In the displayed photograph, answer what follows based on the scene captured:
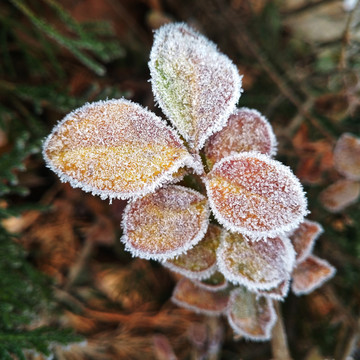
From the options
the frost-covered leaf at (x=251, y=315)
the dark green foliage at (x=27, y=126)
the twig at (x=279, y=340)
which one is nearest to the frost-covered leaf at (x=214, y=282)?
the frost-covered leaf at (x=251, y=315)

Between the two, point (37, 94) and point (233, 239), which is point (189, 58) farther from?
point (37, 94)

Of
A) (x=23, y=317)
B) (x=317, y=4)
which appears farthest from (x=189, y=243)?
(x=317, y=4)

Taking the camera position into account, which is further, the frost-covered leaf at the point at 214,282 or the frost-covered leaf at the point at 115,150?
the frost-covered leaf at the point at 214,282

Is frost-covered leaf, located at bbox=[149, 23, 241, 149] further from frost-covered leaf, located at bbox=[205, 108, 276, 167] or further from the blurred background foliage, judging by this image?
the blurred background foliage

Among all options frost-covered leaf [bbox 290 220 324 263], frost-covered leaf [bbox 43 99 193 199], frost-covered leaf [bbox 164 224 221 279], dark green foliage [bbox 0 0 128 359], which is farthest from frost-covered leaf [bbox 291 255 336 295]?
dark green foliage [bbox 0 0 128 359]

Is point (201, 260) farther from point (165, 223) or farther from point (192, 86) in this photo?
point (192, 86)

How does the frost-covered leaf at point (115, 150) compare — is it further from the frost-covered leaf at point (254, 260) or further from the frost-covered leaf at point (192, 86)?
the frost-covered leaf at point (254, 260)
